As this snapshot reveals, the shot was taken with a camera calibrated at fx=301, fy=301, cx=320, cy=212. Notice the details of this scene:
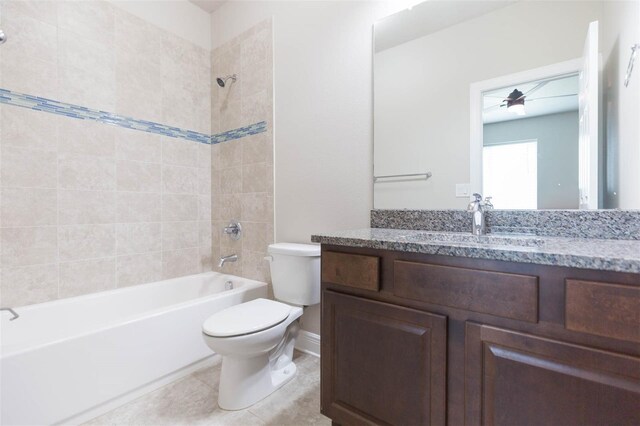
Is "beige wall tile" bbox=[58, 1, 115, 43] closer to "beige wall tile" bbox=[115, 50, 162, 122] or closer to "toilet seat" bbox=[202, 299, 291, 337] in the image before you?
"beige wall tile" bbox=[115, 50, 162, 122]

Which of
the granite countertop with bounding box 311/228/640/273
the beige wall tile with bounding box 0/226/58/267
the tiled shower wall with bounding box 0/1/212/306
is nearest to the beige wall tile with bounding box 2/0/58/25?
the tiled shower wall with bounding box 0/1/212/306

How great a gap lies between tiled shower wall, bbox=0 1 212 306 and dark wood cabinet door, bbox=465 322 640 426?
2190mm

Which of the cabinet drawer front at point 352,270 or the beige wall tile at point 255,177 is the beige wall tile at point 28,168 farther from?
the cabinet drawer front at point 352,270

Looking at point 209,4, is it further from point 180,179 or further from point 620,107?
point 620,107

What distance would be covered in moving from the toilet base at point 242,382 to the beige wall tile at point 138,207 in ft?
4.17

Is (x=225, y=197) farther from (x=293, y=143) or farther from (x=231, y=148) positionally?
(x=293, y=143)

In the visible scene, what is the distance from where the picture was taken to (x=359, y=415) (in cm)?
111

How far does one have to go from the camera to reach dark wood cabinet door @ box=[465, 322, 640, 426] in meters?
0.68

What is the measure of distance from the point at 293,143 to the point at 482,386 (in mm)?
1679

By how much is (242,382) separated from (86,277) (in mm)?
1272


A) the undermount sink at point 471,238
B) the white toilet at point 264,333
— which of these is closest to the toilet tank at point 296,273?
the white toilet at point 264,333

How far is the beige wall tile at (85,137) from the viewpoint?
183 cm

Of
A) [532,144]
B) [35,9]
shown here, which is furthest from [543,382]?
[35,9]

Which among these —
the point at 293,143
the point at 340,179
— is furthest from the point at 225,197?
the point at 340,179
